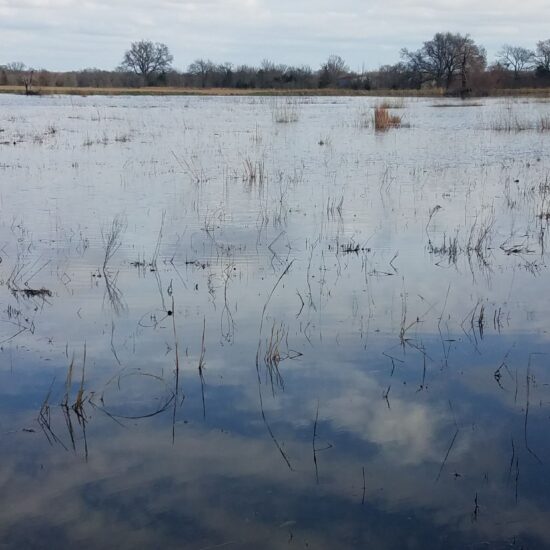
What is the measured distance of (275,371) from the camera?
485 cm

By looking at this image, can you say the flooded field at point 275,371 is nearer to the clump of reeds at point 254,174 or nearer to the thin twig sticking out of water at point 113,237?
the thin twig sticking out of water at point 113,237

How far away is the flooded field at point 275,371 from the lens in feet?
11.0

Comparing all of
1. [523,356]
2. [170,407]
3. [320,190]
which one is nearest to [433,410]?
[523,356]

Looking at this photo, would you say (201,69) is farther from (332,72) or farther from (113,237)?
(113,237)

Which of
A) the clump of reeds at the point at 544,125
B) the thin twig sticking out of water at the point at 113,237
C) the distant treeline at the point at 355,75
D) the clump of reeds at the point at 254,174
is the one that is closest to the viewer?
the thin twig sticking out of water at the point at 113,237

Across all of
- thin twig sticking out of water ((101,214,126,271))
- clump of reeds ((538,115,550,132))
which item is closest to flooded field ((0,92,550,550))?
thin twig sticking out of water ((101,214,126,271))

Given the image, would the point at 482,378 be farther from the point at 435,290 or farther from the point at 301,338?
the point at 435,290

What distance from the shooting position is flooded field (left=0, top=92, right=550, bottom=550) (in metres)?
3.34

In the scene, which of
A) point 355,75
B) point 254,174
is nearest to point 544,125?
point 254,174

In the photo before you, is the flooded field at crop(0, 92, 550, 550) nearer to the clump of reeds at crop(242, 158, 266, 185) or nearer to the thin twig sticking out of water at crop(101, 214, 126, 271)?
the thin twig sticking out of water at crop(101, 214, 126, 271)

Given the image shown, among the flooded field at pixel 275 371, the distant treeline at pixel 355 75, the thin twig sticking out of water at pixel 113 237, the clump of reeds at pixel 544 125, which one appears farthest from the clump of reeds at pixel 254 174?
the distant treeline at pixel 355 75

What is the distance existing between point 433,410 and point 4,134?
20295 millimetres

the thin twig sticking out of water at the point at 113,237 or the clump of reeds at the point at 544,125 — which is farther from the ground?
the clump of reeds at the point at 544,125

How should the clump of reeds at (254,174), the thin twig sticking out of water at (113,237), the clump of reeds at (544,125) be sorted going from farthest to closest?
1. the clump of reeds at (544,125)
2. the clump of reeds at (254,174)
3. the thin twig sticking out of water at (113,237)
